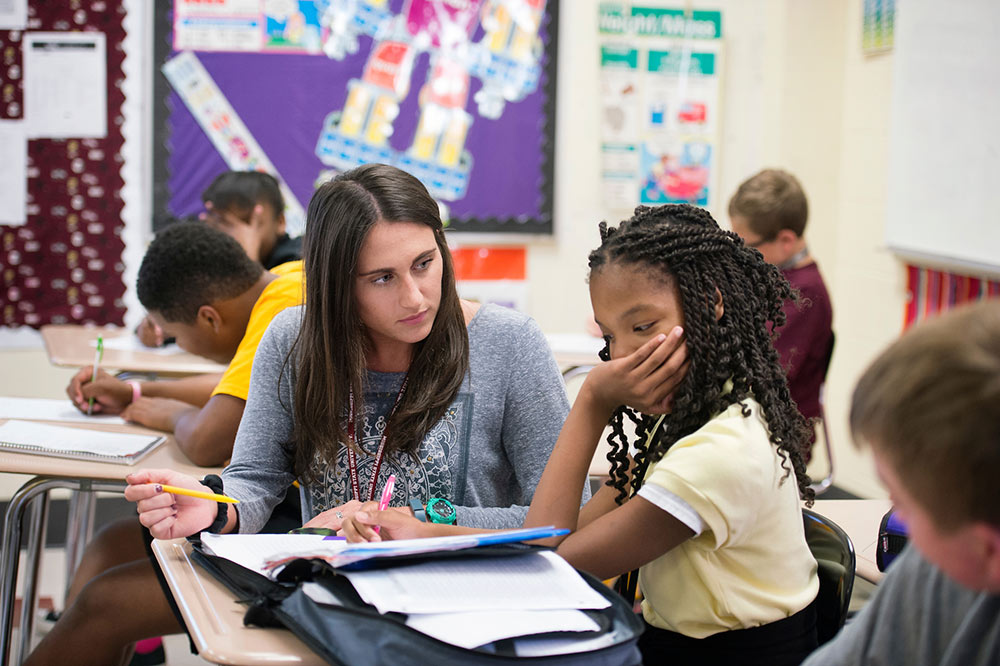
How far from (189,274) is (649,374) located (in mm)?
1328

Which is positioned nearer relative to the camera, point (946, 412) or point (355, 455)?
point (946, 412)

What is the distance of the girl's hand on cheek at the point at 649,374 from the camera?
129 centimetres

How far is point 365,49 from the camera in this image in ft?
14.1

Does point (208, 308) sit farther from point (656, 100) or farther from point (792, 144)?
point (792, 144)

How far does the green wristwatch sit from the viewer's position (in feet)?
4.91

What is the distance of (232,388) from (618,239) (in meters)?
1.03

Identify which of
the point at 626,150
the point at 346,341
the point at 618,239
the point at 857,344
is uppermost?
the point at 626,150

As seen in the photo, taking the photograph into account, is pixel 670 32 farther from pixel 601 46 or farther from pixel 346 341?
pixel 346 341

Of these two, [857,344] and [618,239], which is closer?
[618,239]

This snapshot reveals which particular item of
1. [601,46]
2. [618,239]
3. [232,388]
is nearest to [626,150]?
[601,46]

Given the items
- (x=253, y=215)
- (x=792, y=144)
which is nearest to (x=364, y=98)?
(x=253, y=215)

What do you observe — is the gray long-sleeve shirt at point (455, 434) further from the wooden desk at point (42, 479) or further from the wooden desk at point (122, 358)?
the wooden desk at point (122, 358)

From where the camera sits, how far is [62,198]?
4145 millimetres

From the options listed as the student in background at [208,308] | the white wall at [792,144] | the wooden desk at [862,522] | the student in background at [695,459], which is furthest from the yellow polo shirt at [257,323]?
the white wall at [792,144]
